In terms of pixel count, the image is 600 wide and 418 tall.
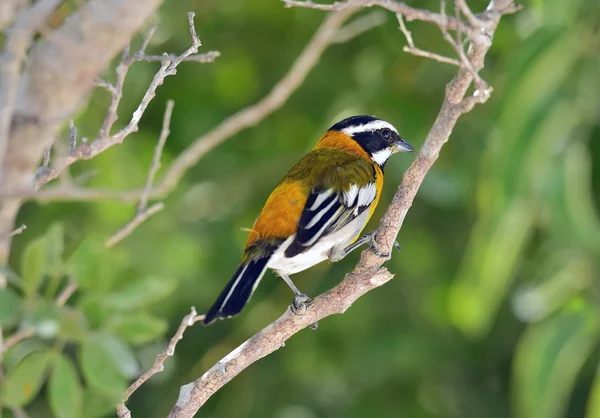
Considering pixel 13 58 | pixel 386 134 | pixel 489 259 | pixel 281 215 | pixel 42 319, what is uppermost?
pixel 13 58

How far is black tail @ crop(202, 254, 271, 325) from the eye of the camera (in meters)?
3.43

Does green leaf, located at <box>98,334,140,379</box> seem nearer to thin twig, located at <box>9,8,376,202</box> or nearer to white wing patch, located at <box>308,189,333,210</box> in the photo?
thin twig, located at <box>9,8,376,202</box>

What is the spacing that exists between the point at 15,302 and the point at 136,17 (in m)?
0.69

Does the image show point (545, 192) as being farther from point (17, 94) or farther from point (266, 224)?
point (17, 94)

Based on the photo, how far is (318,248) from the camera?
4.14m

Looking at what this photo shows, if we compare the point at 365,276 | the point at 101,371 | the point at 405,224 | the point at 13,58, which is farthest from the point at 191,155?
the point at 405,224

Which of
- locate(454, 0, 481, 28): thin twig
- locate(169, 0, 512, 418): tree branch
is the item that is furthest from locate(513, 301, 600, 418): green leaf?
locate(454, 0, 481, 28): thin twig

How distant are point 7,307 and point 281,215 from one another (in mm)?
1979

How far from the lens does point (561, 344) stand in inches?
185

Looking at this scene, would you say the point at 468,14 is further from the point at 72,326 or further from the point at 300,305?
the point at 72,326

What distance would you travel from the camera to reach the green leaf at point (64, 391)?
2.28m

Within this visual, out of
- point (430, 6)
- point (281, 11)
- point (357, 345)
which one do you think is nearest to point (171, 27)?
point (281, 11)

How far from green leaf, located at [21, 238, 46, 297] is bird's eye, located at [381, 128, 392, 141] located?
109 inches

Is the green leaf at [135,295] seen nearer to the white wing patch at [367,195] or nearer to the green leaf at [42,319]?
the green leaf at [42,319]
